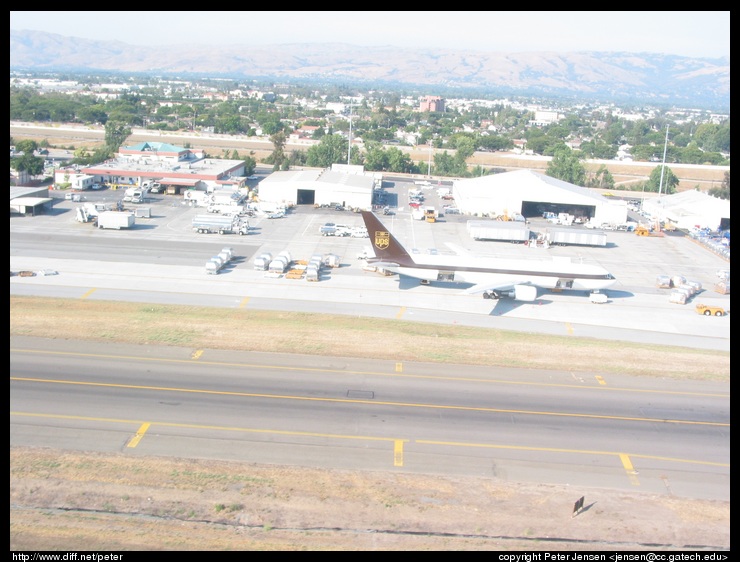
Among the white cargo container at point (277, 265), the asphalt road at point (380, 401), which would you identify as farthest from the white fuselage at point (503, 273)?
the white cargo container at point (277, 265)

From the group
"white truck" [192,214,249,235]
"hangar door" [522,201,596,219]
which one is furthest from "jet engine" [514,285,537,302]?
"hangar door" [522,201,596,219]

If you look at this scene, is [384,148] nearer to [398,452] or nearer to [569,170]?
[569,170]

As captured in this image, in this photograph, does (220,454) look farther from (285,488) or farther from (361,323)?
(361,323)

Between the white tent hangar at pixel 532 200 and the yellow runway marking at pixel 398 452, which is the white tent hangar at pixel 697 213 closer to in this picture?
the white tent hangar at pixel 532 200

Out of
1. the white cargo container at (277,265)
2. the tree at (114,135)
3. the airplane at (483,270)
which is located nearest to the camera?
the airplane at (483,270)

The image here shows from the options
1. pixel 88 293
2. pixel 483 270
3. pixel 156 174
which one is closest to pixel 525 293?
pixel 483 270

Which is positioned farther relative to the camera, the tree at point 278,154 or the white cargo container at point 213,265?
the tree at point 278,154
